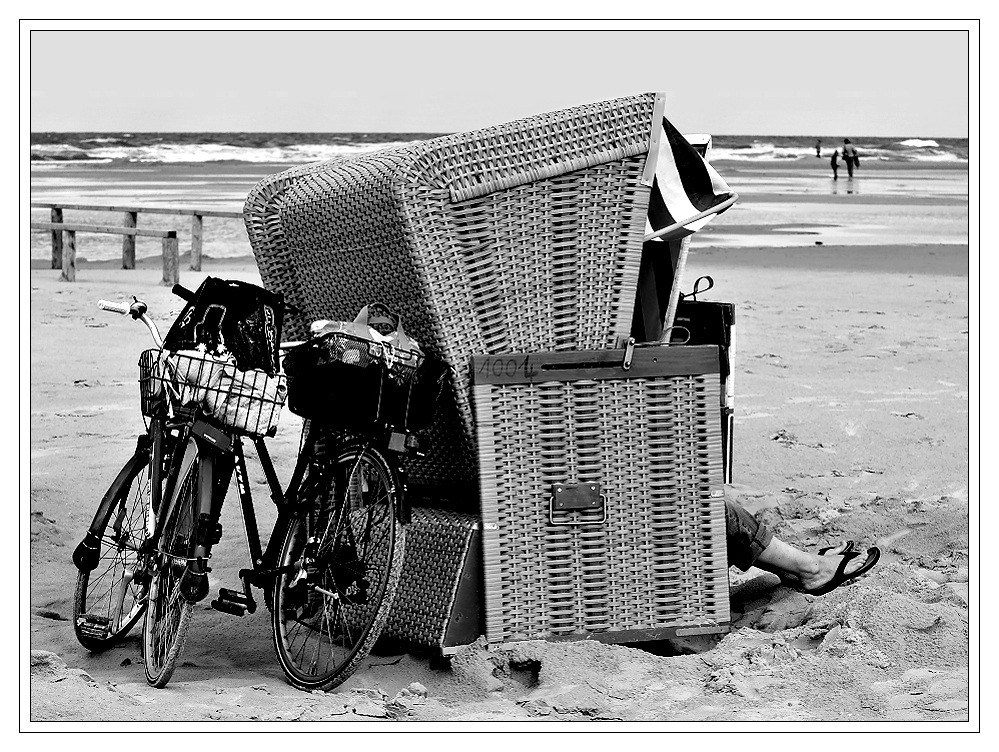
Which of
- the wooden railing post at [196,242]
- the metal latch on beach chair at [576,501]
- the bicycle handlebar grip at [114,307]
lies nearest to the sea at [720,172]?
the wooden railing post at [196,242]

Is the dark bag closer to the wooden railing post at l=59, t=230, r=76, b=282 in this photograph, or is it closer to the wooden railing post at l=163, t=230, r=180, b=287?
the wooden railing post at l=163, t=230, r=180, b=287

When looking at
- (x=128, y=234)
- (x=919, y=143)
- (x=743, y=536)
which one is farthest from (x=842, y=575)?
(x=919, y=143)

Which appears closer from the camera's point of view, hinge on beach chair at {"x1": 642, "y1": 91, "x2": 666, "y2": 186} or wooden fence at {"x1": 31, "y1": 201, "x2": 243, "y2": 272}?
hinge on beach chair at {"x1": 642, "y1": 91, "x2": 666, "y2": 186}

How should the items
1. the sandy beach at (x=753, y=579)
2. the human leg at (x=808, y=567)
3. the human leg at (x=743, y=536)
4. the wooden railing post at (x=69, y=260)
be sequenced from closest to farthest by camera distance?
1. the sandy beach at (x=753, y=579)
2. the human leg at (x=743, y=536)
3. the human leg at (x=808, y=567)
4. the wooden railing post at (x=69, y=260)

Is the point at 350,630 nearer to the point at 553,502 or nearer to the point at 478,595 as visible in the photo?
the point at 478,595

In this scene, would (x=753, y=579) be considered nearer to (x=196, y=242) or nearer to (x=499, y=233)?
(x=499, y=233)

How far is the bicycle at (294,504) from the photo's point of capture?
381 centimetres

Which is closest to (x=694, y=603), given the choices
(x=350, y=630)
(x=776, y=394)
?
(x=350, y=630)

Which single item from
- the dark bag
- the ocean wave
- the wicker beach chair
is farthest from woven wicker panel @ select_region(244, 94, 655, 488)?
the ocean wave

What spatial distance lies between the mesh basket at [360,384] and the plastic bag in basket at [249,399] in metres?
0.08

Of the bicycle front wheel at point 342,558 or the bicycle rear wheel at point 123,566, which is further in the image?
the bicycle rear wheel at point 123,566

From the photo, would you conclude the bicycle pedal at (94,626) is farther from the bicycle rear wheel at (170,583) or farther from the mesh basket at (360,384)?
the mesh basket at (360,384)

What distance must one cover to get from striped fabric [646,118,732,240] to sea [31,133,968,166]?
33.3 meters

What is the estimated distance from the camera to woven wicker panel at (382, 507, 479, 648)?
402 cm
